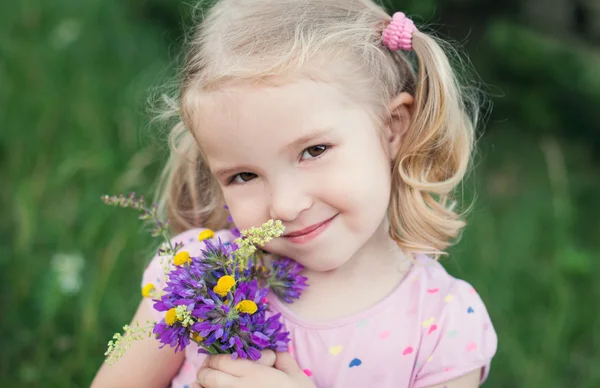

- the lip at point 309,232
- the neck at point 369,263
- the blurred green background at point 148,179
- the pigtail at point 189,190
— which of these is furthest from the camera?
the blurred green background at point 148,179

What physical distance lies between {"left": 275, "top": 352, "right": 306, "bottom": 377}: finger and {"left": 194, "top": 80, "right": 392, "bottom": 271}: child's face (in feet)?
0.73

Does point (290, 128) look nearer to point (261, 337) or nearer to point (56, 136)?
point (261, 337)

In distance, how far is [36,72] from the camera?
15.2ft

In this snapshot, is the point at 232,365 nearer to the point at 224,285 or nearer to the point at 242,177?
the point at 224,285

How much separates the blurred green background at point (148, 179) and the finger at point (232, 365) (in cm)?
90

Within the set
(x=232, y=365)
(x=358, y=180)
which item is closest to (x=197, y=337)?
(x=232, y=365)

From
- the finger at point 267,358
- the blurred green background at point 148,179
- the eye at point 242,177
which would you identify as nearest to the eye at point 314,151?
the eye at point 242,177

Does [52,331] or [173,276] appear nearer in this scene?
[173,276]

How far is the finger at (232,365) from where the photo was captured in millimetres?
1917

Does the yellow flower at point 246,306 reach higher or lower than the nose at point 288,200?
lower

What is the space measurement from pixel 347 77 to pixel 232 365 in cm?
72

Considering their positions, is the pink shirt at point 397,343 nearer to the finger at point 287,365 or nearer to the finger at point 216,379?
the finger at point 287,365

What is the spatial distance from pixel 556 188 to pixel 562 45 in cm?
70

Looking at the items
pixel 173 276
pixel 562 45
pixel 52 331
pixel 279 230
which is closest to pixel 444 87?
pixel 279 230
